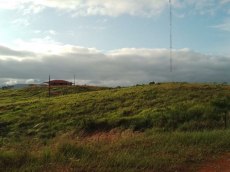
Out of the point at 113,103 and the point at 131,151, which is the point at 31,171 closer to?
the point at 131,151

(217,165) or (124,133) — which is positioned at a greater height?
(217,165)

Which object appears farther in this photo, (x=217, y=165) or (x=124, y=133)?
(x=124, y=133)

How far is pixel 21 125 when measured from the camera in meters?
19.1

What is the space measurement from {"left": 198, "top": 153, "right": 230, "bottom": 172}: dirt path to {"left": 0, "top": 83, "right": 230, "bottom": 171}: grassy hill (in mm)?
192

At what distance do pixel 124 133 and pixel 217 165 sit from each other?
576cm

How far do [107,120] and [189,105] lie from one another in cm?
678

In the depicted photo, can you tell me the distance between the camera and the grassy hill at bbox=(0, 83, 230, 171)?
17.5 feet

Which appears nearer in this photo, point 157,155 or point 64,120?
point 157,155

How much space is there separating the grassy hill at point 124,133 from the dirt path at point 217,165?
192 mm

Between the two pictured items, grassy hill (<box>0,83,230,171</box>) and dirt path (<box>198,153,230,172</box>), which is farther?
dirt path (<box>198,153,230,172</box>)

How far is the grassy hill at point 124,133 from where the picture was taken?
17.5 feet

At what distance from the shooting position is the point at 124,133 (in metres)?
11.1

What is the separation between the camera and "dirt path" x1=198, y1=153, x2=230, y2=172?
5.45m

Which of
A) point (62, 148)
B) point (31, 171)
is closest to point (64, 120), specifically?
point (62, 148)
